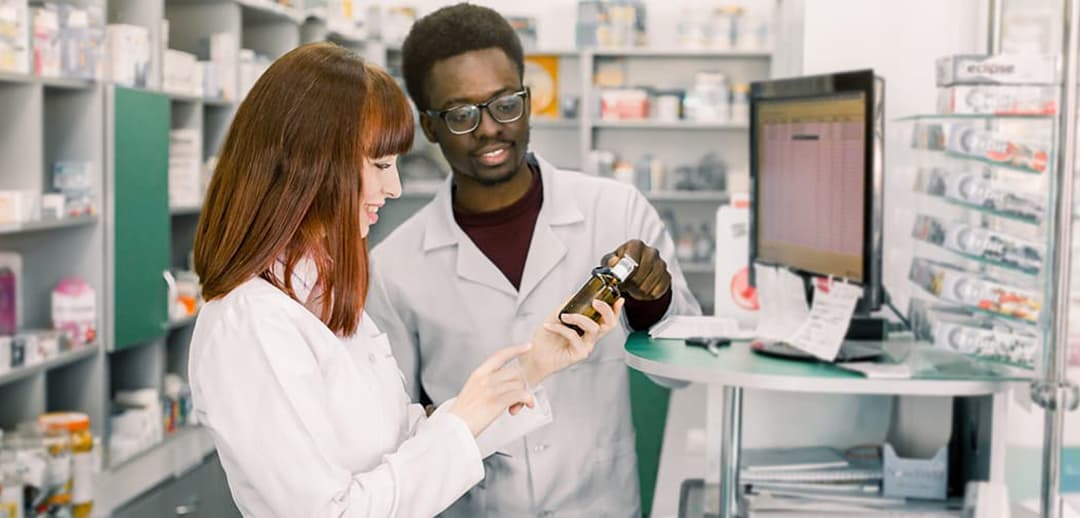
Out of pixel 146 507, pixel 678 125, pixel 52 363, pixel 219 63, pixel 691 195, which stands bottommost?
pixel 146 507

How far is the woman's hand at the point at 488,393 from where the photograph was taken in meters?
1.45

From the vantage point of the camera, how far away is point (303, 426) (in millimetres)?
1318

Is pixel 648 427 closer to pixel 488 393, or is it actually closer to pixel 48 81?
pixel 48 81

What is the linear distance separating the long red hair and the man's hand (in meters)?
0.43

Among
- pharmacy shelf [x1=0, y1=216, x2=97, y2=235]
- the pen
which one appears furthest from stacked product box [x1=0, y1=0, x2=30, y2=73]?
the pen

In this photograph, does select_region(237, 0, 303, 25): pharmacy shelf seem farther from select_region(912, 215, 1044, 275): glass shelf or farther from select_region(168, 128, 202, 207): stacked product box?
select_region(912, 215, 1044, 275): glass shelf

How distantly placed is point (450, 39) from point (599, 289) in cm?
61

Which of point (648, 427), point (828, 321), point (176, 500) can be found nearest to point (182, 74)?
point (176, 500)

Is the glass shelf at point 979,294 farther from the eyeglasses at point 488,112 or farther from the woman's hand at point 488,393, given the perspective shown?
the woman's hand at point 488,393

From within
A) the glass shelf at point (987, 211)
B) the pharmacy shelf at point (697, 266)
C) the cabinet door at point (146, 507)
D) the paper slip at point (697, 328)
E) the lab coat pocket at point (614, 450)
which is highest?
the glass shelf at point (987, 211)

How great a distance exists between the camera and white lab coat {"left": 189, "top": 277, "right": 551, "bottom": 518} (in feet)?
4.30

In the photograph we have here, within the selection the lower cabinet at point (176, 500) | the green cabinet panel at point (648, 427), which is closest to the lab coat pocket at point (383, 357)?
the lower cabinet at point (176, 500)

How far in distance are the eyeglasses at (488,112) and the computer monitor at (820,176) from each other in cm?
60

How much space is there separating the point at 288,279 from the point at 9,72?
8.86 ft
